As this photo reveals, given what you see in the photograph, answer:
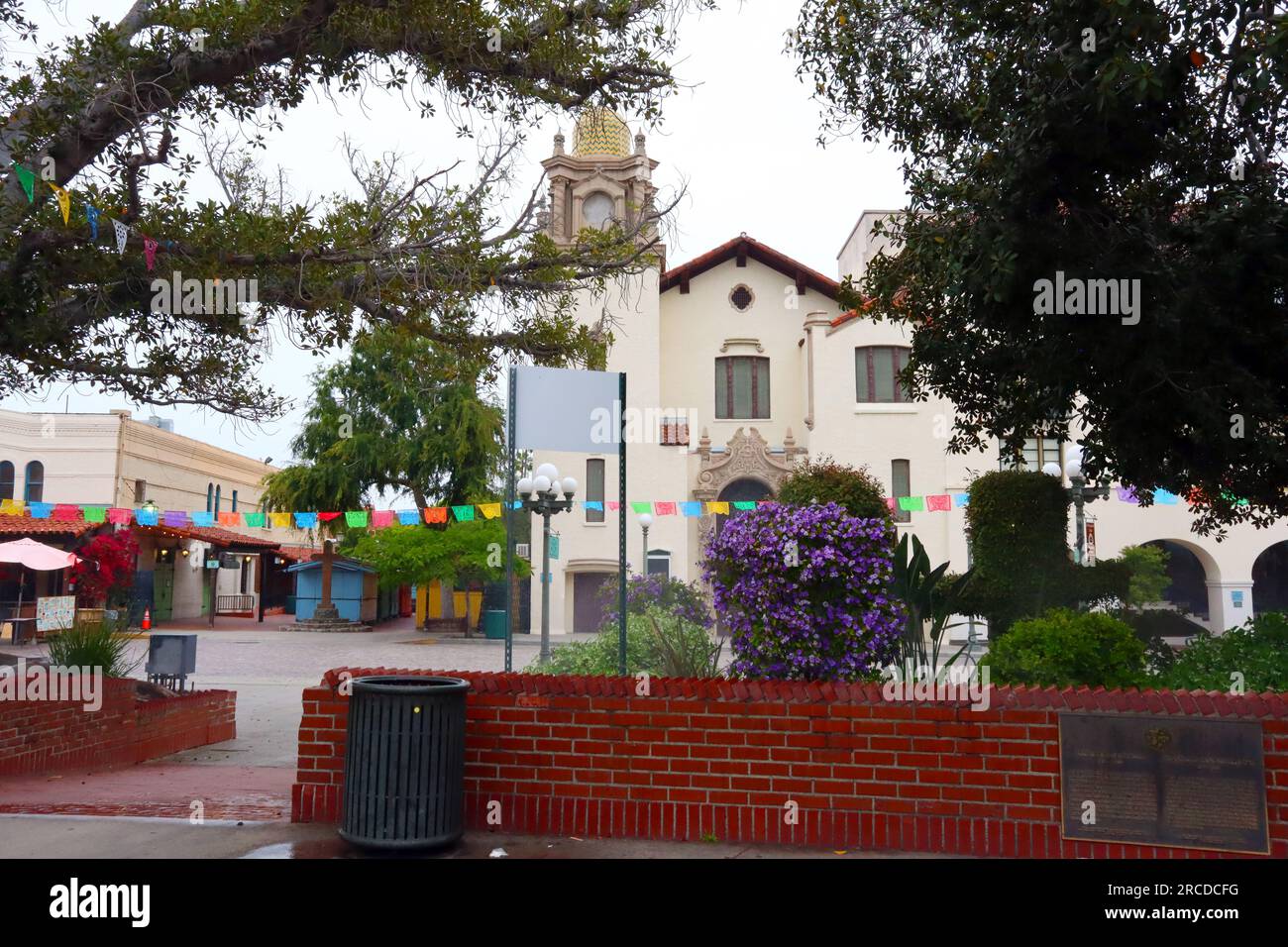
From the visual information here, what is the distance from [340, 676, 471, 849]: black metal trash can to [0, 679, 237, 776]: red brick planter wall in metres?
4.31

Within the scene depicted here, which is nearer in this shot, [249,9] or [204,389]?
[249,9]

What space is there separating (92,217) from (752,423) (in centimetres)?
2825

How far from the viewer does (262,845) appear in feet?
19.9

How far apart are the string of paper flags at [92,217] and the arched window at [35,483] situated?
35.3 metres

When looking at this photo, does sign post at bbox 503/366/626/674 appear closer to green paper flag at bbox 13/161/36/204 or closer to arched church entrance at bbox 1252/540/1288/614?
green paper flag at bbox 13/161/36/204

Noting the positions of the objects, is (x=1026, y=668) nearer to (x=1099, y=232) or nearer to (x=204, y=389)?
(x=1099, y=232)

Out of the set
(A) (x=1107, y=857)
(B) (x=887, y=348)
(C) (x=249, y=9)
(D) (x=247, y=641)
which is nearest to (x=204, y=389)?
(C) (x=249, y=9)

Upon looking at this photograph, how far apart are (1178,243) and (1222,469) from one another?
93.4 inches

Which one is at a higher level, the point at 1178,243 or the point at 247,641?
the point at 1178,243

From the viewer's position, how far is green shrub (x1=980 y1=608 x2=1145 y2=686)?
23.7ft

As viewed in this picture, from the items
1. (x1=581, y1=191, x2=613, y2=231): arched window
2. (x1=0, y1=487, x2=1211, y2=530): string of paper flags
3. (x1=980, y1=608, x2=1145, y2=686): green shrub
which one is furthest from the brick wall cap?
(x1=581, y1=191, x2=613, y2=231): arched window

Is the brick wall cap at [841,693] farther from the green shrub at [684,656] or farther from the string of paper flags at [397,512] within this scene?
the string of paper flags at [397,512]

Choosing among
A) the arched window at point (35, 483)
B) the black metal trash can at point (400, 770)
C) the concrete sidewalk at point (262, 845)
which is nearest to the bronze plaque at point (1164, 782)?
the concrete sidewalk at point (262, 845)

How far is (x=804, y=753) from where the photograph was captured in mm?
6176
